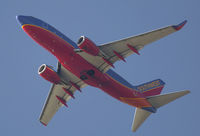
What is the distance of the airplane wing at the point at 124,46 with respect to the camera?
4181 cm

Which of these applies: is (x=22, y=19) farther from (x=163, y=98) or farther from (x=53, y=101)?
(x=163, y=98)

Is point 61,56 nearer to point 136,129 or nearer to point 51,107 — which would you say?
point 51,107

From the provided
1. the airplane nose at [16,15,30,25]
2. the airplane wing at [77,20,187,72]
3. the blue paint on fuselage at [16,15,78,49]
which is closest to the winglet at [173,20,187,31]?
the airplane wing at [77,20,187,72]

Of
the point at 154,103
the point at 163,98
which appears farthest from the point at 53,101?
the point at 163,98

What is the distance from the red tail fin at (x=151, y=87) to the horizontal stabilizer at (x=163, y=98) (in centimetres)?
309

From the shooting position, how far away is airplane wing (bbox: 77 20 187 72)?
41812 mm

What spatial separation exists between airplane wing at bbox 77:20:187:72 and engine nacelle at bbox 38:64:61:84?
624 centimetres

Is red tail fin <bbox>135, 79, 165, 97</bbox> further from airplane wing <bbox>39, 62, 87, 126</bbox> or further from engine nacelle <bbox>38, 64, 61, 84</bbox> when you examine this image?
engine nacelle <bbox>38, 64, 61, 84</bbox>

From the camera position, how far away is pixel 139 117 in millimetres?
52438

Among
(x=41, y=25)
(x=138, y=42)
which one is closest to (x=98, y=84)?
(x=138, y=42)

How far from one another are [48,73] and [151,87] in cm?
1779

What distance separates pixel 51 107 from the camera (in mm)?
55594

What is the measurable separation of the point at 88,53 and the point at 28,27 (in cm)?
860

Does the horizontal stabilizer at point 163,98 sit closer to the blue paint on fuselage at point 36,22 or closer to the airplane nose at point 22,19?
the blue paint on fuselage at point 36,22
